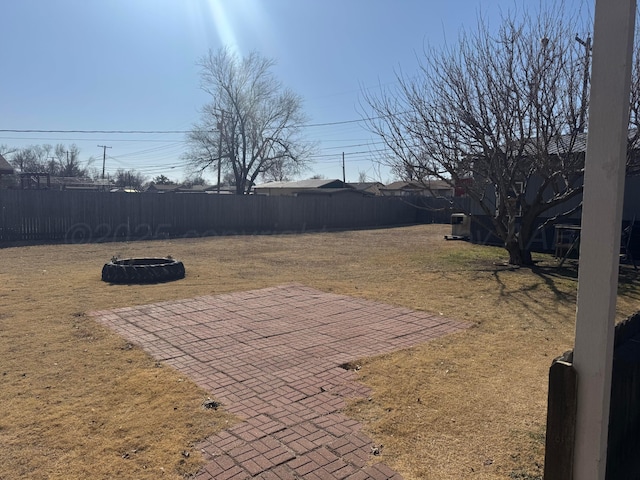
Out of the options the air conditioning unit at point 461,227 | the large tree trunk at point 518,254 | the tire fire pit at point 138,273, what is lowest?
the tire fire pit at point 138,273

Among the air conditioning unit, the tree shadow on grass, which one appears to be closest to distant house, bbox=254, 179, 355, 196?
the air conditioning unit

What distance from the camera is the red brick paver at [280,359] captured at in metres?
2.92

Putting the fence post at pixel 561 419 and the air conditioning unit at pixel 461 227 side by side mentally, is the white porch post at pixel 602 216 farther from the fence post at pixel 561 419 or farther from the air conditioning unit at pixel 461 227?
the air conditioning unit at pixel 461 227

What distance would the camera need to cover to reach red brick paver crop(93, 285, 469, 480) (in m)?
2.92

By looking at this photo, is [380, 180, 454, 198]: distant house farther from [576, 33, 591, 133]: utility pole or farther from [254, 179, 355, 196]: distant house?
[254, 179, 355, 196]: distant house

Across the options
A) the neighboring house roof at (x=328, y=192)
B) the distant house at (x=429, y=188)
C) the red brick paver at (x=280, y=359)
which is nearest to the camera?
the red brick paver at (x=280, y=359)

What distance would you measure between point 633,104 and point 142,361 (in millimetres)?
10554

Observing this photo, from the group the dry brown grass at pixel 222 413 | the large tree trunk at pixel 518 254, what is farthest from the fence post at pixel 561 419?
the large tree trunk at pixel 518 254

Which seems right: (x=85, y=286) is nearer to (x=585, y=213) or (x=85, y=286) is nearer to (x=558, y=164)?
(x=585, y=213)

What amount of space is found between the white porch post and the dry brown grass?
121 centimetres

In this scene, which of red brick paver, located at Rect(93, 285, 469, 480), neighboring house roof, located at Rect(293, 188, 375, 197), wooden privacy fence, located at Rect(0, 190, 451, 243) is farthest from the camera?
neighboring house roof, located at Rect(293, 188, 375, 197)

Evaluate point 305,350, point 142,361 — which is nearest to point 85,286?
point 142,361

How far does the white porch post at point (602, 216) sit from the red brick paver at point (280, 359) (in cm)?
133

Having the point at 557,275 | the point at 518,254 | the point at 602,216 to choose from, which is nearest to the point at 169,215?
the point at 518,254
